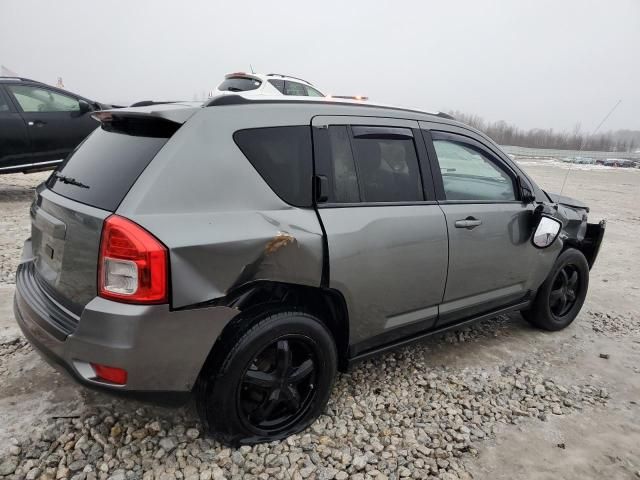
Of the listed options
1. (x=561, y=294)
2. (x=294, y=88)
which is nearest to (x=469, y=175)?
(x=561, y=294)

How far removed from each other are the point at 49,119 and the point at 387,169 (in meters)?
Result: 6.46

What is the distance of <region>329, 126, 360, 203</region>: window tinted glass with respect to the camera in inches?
97.8

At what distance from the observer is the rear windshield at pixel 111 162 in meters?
2.05

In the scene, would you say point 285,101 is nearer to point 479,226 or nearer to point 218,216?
point 218,216

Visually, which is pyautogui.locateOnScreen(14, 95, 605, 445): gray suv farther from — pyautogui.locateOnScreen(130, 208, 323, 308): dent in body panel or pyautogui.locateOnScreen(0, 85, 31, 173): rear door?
pyautogui.locateOnScreen(0, 85, 31, 173): rear door

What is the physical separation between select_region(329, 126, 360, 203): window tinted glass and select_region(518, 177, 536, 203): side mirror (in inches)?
62.3

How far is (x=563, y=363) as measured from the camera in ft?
11.6

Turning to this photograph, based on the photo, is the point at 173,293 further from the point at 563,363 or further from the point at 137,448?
the point at 563,363

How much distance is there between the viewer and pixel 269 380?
2295mm

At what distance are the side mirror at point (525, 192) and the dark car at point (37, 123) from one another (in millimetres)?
5948

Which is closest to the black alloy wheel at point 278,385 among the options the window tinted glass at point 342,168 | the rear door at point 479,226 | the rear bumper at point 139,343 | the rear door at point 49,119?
the rear bumper at point 139,343

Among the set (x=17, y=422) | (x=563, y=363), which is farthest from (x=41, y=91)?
(x=563, y=363)

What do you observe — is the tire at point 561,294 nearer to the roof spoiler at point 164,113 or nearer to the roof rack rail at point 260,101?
the roof rack rail at point 260,101

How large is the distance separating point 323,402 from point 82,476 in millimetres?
1195
